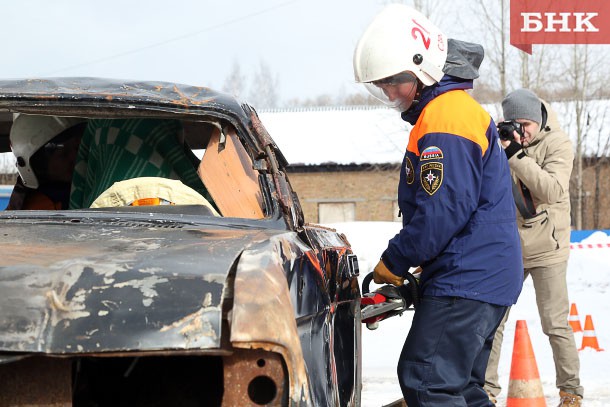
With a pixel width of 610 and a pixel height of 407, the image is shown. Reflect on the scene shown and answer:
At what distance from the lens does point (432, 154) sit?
3689 millimetres

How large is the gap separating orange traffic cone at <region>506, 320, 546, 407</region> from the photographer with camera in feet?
1.14

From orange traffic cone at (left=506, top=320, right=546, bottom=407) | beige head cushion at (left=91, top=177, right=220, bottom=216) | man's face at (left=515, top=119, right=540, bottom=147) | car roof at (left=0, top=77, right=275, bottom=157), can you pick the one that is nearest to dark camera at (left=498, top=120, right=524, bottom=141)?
man's face at (left=515, top=119, right=540, bottom=147)

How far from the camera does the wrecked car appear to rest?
7.30 ft

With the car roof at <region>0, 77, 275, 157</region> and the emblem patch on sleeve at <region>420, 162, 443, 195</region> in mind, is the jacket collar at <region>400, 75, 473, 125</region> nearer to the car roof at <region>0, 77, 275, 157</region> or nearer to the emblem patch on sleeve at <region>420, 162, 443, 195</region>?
the emblem patch on sleeve at <region>420, 162, 443, 195</region>

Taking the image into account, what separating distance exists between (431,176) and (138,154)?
1.25 metres

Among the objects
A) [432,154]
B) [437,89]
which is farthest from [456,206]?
[437,89]

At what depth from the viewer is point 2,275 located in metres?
2.29

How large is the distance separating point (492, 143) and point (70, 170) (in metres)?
2.11

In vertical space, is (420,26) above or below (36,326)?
above

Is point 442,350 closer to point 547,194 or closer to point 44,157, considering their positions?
point 44,157

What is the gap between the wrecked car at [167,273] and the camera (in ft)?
7.30

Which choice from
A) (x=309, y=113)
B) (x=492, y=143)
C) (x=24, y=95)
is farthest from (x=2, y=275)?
(x=309, y=113)

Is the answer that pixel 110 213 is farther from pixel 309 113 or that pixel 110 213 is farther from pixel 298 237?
pixel 309 113

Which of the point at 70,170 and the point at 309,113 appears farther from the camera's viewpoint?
the point at 309,113
